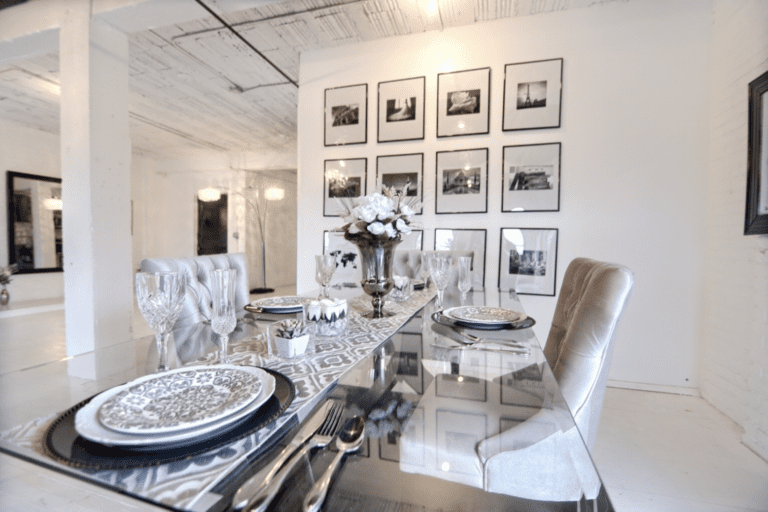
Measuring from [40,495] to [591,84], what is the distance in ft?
12.4

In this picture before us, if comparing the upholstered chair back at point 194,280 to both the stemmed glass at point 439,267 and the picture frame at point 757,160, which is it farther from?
the picture frame at point 757,160

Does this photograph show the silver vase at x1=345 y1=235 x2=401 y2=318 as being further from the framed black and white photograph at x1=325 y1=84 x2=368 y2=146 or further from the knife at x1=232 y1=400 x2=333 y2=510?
the framed black and white photograph at x1=325 y1=84 x2=368 y2=146

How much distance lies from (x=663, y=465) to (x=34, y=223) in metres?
7.62

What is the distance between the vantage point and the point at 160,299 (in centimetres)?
81

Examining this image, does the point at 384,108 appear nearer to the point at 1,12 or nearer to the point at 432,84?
the point at 432,84

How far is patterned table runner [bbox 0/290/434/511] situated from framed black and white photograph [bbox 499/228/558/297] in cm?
200

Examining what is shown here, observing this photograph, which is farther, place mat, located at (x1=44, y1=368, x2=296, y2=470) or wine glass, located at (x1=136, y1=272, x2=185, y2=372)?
wine glass, located at (x1=136, y1=272, x2=185, y2=372)

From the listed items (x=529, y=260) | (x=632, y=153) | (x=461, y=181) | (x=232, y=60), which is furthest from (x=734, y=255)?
(x=232, y=60)

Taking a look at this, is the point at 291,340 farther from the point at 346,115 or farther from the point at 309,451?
the point at 346,115

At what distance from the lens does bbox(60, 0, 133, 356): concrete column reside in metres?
2.28

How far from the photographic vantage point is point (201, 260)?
5.73 ft

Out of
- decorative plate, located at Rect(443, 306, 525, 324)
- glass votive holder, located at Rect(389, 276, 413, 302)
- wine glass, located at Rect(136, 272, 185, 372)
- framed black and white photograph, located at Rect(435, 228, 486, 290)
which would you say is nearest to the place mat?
wine glass, located at Rect(136, 272, 185, 372)

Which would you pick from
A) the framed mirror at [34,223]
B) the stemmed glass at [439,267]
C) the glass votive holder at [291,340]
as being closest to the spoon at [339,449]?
the glass votive holder at [291,340]

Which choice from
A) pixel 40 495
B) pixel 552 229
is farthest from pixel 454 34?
pixel 40 495
